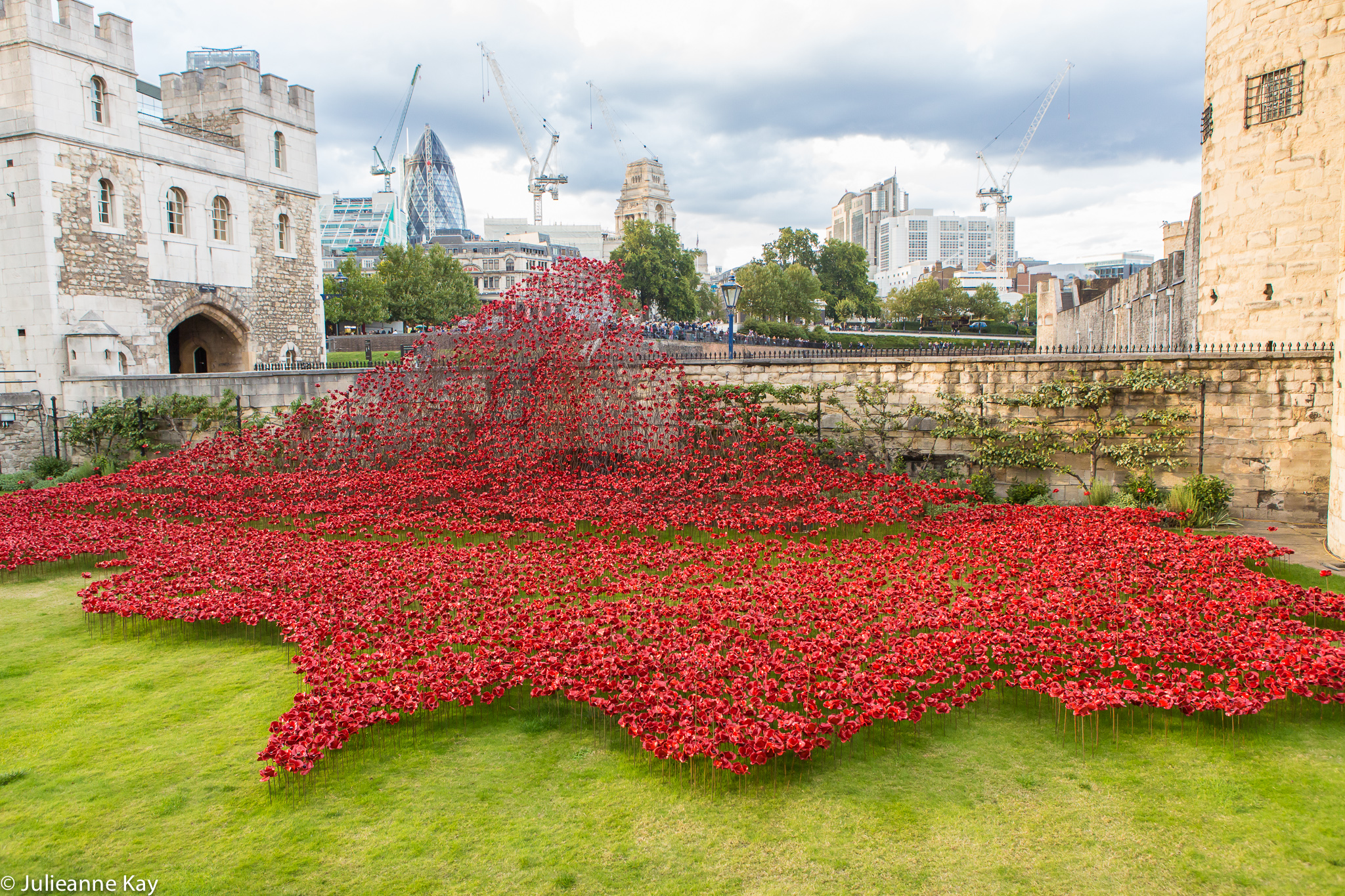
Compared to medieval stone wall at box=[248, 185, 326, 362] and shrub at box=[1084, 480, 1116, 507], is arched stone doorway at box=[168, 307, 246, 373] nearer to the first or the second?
medieval stone wall at box=[248, 185, 326, 362]

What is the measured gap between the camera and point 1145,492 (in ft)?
35.2

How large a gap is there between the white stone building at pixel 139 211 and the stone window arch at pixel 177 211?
34 millimetres

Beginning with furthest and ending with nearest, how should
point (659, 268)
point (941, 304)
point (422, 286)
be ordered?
point (941, 304), point (659, 268), point (422, 286)

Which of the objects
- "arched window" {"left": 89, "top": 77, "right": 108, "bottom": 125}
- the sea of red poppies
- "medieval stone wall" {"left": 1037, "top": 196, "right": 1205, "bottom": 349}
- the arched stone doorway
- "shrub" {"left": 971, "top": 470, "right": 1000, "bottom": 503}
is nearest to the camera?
the sea of red poppies

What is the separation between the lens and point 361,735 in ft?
15.2

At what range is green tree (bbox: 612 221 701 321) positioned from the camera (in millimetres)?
59594

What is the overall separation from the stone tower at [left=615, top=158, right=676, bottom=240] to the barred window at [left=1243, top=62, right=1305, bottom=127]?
144918mm

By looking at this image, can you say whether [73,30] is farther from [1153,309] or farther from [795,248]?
[795,248]

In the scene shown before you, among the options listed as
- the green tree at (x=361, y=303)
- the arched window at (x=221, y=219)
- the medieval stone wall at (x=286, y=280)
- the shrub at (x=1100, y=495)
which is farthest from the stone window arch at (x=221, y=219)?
the shrub at (x=1100, y=495)

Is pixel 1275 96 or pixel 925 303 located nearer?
pixel 1275 96

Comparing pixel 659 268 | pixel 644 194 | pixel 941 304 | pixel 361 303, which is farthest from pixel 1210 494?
pixel 644 194

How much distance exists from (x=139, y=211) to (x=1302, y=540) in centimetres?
2388

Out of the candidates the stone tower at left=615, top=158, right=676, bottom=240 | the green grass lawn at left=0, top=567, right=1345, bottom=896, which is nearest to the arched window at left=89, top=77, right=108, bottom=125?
the green grass lawn at left=0, top=567, right=1345, bottom=896

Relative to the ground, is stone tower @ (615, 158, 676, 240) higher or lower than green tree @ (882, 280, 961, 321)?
higher
